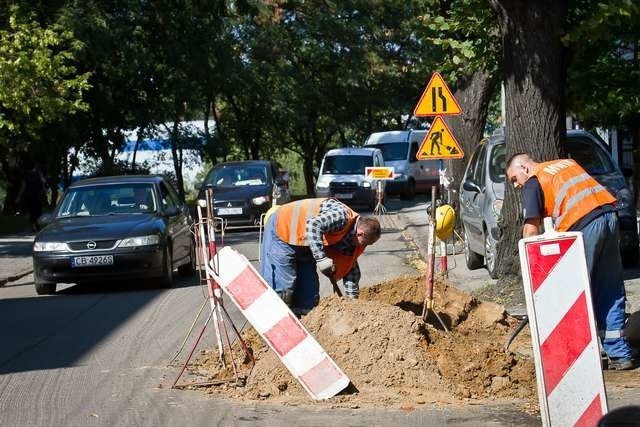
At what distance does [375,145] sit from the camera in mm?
48281

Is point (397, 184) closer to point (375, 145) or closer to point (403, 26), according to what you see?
point (375, 145)

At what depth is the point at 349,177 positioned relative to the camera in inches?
1554

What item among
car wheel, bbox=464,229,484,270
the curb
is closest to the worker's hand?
car wheel, bbox=464,229,484,270

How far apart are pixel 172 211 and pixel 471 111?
7.40 metres

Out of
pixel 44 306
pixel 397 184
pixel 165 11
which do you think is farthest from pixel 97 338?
pixel 397 184

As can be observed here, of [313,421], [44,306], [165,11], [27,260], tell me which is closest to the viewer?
[313,421]

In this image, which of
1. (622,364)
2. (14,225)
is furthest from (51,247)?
(14,225)

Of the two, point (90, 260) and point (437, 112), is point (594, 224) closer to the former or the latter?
point (437, 112)

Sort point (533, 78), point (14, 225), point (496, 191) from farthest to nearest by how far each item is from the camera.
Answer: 1. point (14, 225)
2. point (496, 191)
3. point (533, 78)

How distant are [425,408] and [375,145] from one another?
40.0m

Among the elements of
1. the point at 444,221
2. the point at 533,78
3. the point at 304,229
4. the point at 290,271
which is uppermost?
the point at 533,78

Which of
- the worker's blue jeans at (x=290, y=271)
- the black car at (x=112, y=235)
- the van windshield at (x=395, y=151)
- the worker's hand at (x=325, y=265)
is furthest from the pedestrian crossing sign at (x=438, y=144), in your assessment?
the van windshield at (x=395, y=151)

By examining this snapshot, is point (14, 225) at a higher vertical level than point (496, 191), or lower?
lower

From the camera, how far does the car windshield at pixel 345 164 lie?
132 ft
